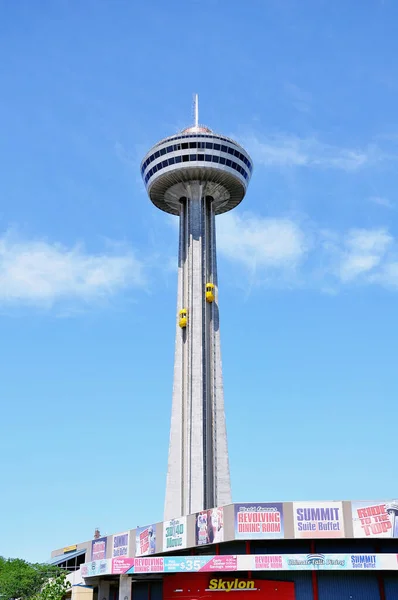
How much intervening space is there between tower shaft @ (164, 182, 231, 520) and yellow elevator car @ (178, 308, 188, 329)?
691mm

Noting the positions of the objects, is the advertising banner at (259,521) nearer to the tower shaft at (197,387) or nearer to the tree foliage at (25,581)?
the tower shaft at (197,387)

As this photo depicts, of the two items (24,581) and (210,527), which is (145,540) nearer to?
(210,527)

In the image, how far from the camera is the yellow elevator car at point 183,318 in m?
109

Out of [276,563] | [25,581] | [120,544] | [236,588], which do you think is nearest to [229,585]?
[236,588]

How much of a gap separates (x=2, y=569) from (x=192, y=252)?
194 feet

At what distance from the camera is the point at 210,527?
64312mm

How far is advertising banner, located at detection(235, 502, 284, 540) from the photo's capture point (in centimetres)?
6059

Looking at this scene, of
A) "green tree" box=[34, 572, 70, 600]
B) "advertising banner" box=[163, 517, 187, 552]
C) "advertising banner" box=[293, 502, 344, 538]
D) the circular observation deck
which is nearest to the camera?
"advertising banner" box=[293, 502, 344, 538]

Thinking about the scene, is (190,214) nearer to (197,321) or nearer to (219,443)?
(197,321)

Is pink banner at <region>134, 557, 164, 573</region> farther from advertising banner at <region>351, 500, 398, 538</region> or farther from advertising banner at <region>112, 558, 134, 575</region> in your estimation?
advertising banner at <region>351, 500, 398, 538</region>

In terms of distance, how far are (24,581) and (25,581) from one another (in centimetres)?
17

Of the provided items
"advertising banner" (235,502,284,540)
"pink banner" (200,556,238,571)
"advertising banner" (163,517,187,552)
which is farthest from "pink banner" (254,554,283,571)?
"advertising banner" (163,517,187,552)

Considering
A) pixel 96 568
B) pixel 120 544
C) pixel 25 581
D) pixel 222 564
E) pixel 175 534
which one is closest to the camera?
pixel 222 564

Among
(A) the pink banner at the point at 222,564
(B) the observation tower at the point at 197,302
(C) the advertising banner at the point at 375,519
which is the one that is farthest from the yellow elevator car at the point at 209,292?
(A) the pink banner at the point at 222,564
